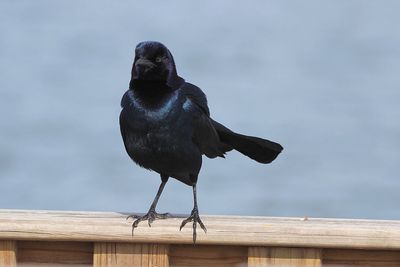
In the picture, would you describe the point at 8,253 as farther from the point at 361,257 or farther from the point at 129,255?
the point at 361,257

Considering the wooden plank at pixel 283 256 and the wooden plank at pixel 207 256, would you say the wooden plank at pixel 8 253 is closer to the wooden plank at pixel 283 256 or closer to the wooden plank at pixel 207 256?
the wooden plank at pixel 207 256

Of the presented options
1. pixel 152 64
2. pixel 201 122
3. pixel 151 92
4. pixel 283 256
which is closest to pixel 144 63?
pixel 152 64

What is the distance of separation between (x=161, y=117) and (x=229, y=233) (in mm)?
1119

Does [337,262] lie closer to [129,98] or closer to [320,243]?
[320,243]

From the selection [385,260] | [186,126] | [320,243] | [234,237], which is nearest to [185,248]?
[234,237]

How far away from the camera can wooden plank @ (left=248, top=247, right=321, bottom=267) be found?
6.33 ft

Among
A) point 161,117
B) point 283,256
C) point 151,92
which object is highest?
point 151,92

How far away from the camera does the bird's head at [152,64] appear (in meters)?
2.98

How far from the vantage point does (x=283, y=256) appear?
195cm

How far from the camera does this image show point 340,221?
2135mm

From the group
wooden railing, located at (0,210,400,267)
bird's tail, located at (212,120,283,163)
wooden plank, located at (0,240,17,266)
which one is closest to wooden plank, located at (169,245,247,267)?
wooden railing, located at (0,210,400,267)

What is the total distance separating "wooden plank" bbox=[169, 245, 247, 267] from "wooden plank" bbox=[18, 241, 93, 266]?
212 mm

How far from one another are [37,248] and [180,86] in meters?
1.28

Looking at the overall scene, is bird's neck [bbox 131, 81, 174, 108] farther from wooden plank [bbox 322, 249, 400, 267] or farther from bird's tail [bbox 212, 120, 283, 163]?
wooden plank [bbox 322, 249, 400, 267]
